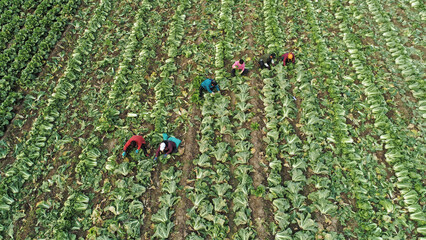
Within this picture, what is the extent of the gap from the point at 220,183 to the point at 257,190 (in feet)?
3.29

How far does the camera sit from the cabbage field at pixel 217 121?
650cm

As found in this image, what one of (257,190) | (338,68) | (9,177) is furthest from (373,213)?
(9,177)

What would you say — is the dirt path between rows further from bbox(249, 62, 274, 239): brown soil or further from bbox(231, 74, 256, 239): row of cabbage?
bbox(231, 74, 256, 239): row of cabbage

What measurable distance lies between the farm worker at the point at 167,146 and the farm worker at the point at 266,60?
4.17 m

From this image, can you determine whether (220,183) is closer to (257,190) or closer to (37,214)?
(257,190)

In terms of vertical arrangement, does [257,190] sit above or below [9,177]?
below

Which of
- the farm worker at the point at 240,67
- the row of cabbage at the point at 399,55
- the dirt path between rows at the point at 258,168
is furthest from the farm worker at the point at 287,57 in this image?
the row of cabbage at the point at 399,55

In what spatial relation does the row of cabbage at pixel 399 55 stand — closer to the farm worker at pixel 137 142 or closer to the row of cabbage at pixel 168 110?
the row of cabbage at pixel 168 110

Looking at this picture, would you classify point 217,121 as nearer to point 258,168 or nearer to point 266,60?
point 258,168

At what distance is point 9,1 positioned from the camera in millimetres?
12758

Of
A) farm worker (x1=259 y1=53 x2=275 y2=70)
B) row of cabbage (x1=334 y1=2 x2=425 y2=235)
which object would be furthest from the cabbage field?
farm worker (x1=259 y1=53 x2=275 y2=70)

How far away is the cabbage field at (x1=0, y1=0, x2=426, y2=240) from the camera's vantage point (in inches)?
256

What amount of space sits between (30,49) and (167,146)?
26.4ft

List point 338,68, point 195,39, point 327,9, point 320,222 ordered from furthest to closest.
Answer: point 327,9 < point 195,39 < point 338,68 < point 320,222
